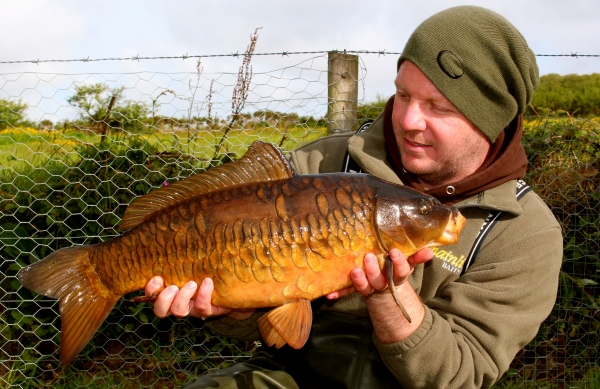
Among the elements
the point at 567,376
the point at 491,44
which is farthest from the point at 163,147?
the point at 567,376

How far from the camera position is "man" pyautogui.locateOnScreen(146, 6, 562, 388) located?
5.55ft

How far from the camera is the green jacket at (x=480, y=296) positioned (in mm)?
1602

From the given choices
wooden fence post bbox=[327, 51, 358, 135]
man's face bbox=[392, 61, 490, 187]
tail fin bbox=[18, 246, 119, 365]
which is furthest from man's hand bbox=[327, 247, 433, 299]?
wooden fence post bbox=[327, 51, 358, 135]

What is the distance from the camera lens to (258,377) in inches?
70.8

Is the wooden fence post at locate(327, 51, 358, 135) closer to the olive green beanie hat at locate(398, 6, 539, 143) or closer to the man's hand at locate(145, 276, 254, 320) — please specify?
the olive green beanie hat at locate(398, 6, 539, 143)

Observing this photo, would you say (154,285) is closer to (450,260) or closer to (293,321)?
(293,321)

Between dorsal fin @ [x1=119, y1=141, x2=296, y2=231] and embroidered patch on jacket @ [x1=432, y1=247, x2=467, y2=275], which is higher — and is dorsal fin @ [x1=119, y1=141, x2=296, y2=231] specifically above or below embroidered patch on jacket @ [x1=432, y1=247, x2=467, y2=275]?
above

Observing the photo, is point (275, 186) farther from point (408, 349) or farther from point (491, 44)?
point (491, 44)

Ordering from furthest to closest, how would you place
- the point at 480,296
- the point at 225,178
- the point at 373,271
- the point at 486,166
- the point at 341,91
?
the point at 341,91
the point at 486,166
the point at 480,296
the point at 225,178
the point at 373,271

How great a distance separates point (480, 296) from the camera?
1.69 meters

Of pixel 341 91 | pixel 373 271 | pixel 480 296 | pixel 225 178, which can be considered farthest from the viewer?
pixel 341 91

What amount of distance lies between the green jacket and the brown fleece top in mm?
32

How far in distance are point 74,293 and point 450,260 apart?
100 cm

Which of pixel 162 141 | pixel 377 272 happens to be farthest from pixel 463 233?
pixel 162 141
